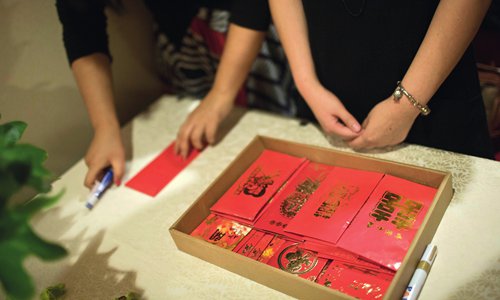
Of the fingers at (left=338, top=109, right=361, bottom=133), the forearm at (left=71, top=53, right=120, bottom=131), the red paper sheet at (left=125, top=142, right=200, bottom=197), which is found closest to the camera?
the fingers at (left=338, top=109, right=361, bottom=133)

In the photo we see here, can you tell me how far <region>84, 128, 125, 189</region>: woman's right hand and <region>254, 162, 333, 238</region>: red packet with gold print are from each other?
0.39m

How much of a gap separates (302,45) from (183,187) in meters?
0.38

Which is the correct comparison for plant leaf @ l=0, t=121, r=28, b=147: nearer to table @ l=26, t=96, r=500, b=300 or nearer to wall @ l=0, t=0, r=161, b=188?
table @ l=26, t=96, r=500, b=300

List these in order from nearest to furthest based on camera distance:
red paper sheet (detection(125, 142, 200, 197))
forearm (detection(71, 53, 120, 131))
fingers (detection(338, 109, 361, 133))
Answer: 1. fingers (detection(338, 109, 361, 133))
2. red paper sheet (detection(125, 142, 200, 197))
3. forearm (detection(71, 53, 120, 131))

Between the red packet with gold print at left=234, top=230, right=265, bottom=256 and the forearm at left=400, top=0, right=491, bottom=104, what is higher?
the forearm at left=400, top=0, right=491, bottom=104

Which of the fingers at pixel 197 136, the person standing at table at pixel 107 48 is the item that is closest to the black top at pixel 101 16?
the person standing at table at pixel 107 48

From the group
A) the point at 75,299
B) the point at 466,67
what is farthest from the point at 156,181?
the point at 466,67

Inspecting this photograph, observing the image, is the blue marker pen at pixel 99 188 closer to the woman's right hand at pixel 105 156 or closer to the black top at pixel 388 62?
the woman's right hand at pixel 105 156

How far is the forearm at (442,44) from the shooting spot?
0.65 m

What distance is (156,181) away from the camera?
91 cm

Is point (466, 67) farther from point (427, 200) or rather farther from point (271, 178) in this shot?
point (271, 178)

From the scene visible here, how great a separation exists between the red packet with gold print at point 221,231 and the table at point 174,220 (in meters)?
0.04

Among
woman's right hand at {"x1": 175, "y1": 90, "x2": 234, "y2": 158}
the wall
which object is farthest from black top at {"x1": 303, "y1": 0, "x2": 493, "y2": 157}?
the wall

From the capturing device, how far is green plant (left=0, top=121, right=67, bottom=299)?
0.43 m
